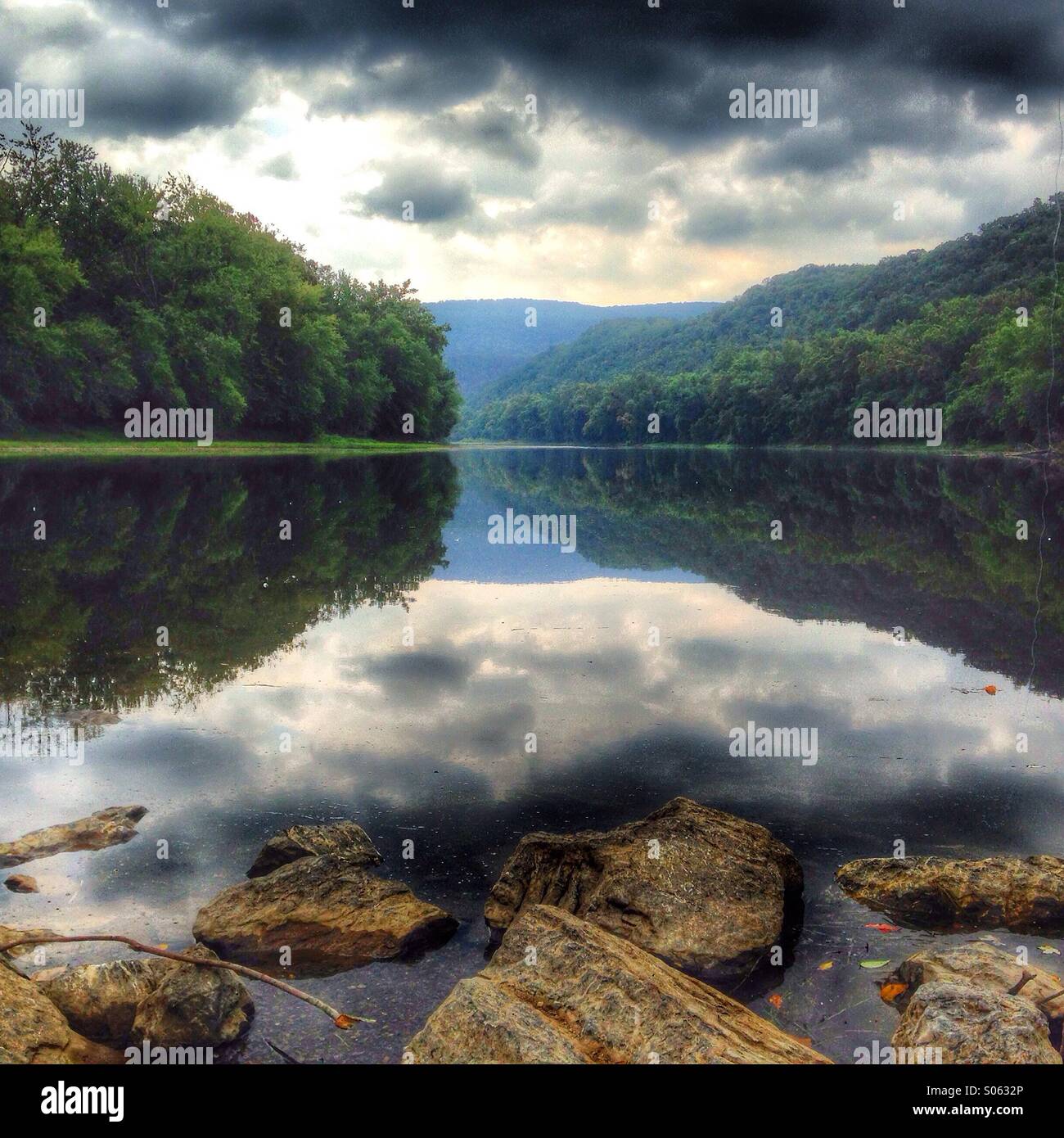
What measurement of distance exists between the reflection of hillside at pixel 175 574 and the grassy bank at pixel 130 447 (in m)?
23.3

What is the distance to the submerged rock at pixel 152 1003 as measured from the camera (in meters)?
5.76

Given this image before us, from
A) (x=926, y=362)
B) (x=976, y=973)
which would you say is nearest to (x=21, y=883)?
(x=976, y=973)

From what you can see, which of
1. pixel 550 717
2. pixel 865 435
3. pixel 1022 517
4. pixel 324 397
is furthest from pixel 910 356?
pixel 550 717

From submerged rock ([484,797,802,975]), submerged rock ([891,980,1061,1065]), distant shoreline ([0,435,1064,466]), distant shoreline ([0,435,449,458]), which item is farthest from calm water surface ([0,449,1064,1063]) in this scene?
distant shoreline ([0,435,1064,466])

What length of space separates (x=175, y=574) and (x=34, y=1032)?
1676 centimetres

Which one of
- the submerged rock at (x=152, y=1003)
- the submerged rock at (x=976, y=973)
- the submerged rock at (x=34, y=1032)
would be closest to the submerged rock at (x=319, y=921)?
the submerged rock at (x=152, y=1003)

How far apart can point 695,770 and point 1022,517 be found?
2840cm

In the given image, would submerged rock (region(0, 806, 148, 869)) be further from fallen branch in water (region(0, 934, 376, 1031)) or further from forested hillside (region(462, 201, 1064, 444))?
forested hillside (region(462, 201, 1064, 444))

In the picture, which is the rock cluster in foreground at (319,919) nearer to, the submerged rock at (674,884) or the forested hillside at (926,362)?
the submerged rock at (674,884)

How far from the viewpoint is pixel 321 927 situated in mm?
7020

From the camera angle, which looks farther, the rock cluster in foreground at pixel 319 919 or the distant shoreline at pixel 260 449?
the distant shoreline at pixel 260 449

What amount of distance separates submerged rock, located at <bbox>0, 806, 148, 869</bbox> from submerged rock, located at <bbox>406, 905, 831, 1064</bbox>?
416 centimetres

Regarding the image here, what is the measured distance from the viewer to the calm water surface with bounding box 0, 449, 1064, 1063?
7547mm
